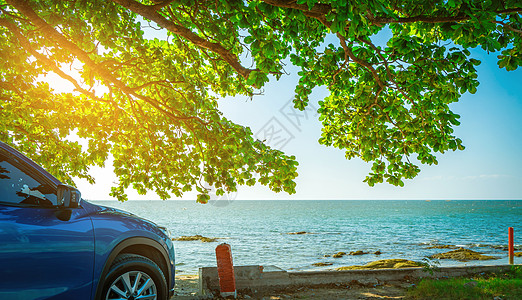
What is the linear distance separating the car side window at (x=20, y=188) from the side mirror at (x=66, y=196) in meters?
0.23

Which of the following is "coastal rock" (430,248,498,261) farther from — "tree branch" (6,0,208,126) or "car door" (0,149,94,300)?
"car door" (0,149,94,300)

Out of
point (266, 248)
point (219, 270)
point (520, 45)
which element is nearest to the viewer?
point (520, 45)

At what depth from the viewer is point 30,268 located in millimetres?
3406

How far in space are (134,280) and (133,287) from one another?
0.25 ft

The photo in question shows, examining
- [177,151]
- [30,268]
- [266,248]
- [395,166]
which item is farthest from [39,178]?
[266,248]

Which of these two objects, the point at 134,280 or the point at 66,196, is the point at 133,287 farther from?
the point at 66,196

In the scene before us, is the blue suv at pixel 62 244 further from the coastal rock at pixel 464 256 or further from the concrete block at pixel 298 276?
the coastal rock at pixel 464 256

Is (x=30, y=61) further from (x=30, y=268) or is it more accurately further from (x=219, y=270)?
(x=30, y=268)

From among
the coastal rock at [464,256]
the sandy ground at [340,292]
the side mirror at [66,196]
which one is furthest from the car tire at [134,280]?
the coastal rock at [464,256]

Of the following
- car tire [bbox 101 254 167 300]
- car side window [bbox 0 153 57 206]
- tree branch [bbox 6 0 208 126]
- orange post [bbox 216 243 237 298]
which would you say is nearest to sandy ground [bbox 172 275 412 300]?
orange post [bbox 216 243 237 298]

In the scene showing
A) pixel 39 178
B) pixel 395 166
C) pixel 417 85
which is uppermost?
pixel 417 85

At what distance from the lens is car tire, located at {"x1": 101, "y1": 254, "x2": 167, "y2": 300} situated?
4035mm

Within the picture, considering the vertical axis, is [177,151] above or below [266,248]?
above

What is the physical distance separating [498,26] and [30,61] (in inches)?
410
